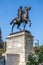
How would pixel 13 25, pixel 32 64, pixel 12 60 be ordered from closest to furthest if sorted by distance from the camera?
pixel 32 64, pixel 12 60, pixel 13 25

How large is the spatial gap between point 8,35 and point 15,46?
1442 mm

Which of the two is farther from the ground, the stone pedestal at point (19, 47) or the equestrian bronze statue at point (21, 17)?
the equestrian bronze statue at point (21, 17)

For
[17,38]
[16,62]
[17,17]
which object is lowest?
[16,62]

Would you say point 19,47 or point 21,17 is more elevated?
point 21,17

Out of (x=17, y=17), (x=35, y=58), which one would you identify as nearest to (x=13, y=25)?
(x=17, y=17)

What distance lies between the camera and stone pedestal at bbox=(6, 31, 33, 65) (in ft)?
91.6

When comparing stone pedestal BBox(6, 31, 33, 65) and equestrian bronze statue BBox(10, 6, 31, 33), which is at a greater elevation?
equestrian bronze statue BBox(10, 6, 31, 33)

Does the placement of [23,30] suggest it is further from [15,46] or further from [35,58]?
[35,58]

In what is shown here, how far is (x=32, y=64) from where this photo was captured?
2316cm

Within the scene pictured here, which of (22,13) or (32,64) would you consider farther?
(22,13)

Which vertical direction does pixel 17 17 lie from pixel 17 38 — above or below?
above

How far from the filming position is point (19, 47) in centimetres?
2884

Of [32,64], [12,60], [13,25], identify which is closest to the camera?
[32,64]

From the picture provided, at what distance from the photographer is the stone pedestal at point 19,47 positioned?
91.6ft
